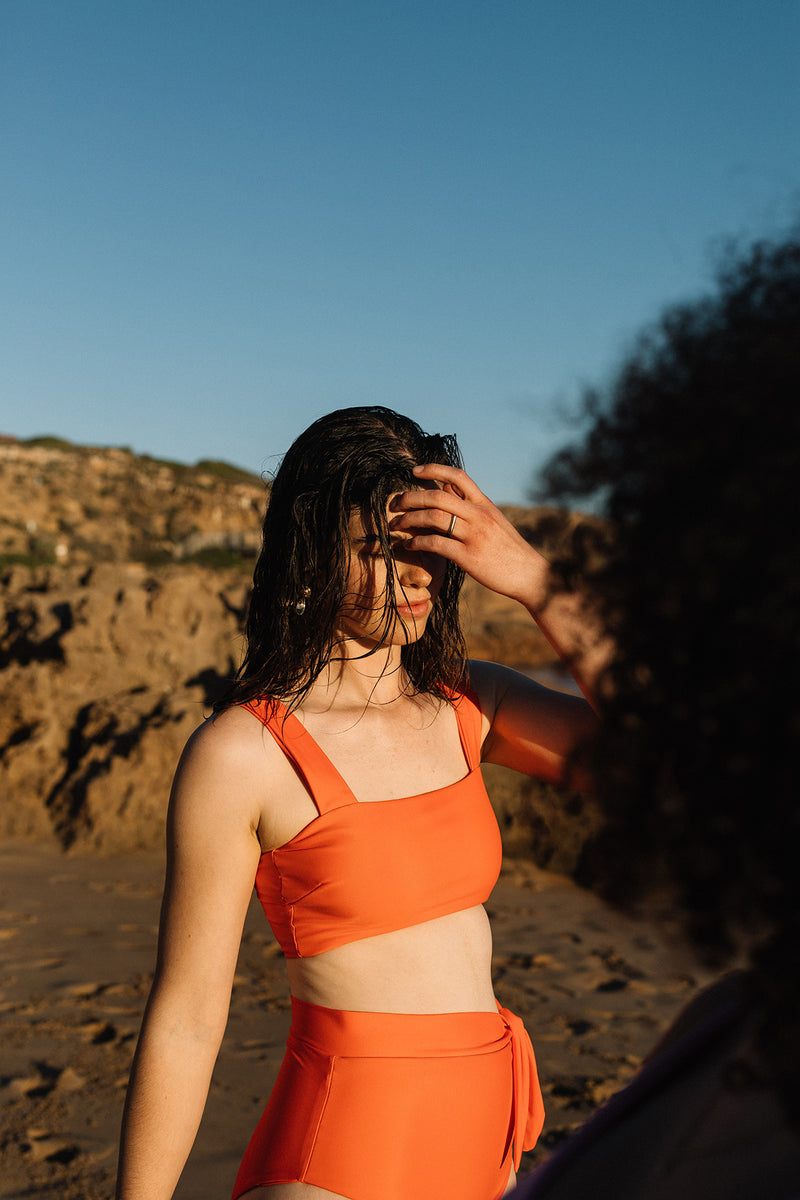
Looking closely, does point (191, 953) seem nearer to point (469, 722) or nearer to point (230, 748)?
point (230, 748)

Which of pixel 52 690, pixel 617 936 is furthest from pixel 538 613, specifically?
pixel 52 690

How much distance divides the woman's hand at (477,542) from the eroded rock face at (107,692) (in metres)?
5.31

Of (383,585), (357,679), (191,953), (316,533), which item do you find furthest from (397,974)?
(316,533)

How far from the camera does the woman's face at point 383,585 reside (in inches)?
67.7

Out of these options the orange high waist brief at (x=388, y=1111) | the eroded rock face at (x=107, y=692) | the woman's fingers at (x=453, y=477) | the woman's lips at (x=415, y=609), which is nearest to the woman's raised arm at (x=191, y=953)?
the orange high waist brief at (x=388, y=1111)

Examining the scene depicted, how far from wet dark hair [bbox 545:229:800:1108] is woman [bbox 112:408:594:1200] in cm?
33

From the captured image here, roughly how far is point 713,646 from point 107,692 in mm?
7363

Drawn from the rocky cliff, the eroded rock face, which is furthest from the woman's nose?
the eroded rock face

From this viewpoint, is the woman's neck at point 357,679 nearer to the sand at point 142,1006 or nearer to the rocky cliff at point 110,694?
the sand at point 142,1006

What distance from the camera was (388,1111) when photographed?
4.52 ft

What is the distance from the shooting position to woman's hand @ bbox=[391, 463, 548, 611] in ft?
5.06

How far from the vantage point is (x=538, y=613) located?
58.7 inches

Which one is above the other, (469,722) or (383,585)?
(383,585)

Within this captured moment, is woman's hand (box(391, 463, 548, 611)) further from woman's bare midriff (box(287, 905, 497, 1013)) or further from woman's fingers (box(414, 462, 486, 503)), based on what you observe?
woman's bare midriff (box(287, 905, 497, 1013))
